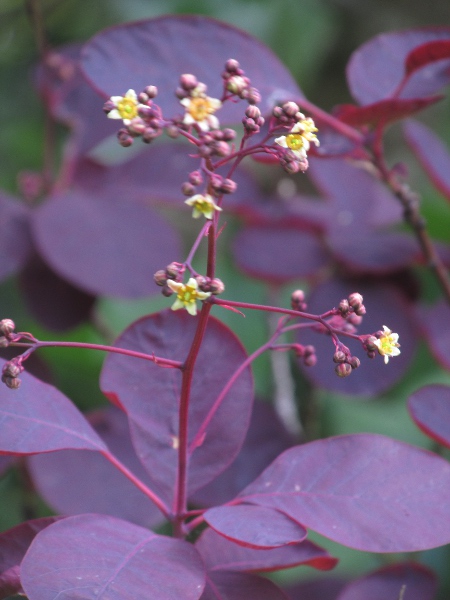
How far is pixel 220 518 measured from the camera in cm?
57

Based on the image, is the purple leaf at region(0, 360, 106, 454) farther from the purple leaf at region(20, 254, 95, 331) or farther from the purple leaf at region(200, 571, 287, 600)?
the purple leaf at region(20, 254, 95, 331)

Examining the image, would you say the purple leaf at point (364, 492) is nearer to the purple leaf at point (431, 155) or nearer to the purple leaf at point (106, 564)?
the purple leaf at point (106, 564)

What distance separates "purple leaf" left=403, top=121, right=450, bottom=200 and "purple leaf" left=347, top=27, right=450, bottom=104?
0.19 m

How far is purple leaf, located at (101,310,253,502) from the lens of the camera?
0.67 metres

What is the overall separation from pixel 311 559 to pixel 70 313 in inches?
23.3

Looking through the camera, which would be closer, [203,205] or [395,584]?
[203,205]

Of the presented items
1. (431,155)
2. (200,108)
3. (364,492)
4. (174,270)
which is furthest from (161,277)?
(431,155)

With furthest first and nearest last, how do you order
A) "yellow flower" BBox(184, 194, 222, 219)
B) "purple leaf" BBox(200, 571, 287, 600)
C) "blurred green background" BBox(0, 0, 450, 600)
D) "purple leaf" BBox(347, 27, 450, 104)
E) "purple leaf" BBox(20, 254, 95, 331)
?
"blurred green background" BBox(0, 0, 450, 600), "purple leaf" BBox(20, 254, 95, 331), "purple leaf" BBox(347, 27, 450, 104), "purple leaf" BBox(200, 571, 287, 600), "yellow flower" BBox(184, 194, 222, 219)

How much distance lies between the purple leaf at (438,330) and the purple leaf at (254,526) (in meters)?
0.44

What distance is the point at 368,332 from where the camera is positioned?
3.25 feet

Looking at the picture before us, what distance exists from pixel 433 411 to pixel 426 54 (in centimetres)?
37

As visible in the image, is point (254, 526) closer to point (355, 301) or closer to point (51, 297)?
point (355, 301)

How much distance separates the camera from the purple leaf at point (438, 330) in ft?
3.09

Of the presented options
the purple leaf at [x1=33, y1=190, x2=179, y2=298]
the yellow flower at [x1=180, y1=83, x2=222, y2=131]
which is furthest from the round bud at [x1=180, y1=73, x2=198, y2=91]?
the purple leaf at [x1=33, y1=190, x2=179, y2=298]
